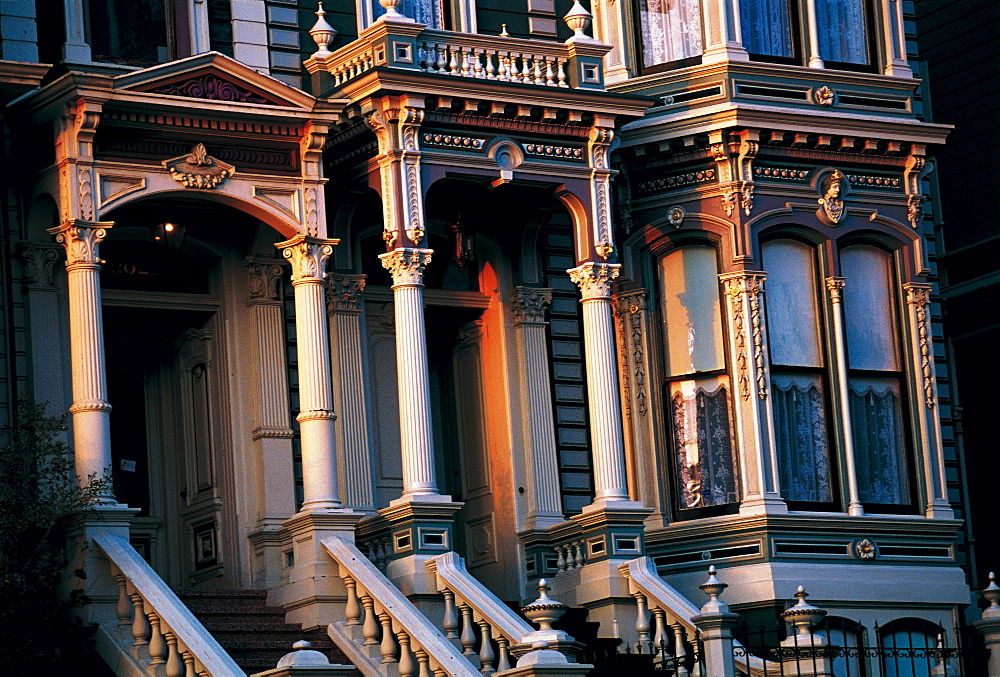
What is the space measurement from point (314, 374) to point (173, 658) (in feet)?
12.9

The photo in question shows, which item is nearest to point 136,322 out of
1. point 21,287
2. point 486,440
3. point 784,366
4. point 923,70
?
point 21,287

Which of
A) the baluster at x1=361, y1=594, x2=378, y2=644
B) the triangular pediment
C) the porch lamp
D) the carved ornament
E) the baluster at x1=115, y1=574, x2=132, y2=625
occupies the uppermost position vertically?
the triangular pediment

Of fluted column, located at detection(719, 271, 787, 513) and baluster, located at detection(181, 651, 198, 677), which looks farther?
fluted column, located at detection(719, 271, 787, 513)

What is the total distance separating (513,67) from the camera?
74.7 feet

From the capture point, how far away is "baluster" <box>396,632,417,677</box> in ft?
63.9

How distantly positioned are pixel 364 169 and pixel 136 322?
3.12 m

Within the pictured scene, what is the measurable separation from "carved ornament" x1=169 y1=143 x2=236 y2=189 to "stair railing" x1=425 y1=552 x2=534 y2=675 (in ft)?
14.0

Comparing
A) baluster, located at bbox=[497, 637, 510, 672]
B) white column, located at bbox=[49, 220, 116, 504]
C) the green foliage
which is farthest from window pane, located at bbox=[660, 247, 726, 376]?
the green foliage

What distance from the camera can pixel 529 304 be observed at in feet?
79.6

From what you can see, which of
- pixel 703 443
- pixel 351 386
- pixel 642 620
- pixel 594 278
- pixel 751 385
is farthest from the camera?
pixel 703 443

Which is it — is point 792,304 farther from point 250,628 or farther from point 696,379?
point 250,628

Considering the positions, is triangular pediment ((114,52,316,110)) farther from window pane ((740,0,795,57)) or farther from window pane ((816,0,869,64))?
window pane ((816,0,869,64))

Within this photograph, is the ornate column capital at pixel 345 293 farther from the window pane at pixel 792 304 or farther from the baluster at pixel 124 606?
the baluster at pixel 124 606

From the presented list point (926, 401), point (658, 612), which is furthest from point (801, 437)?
point (658, 612)
